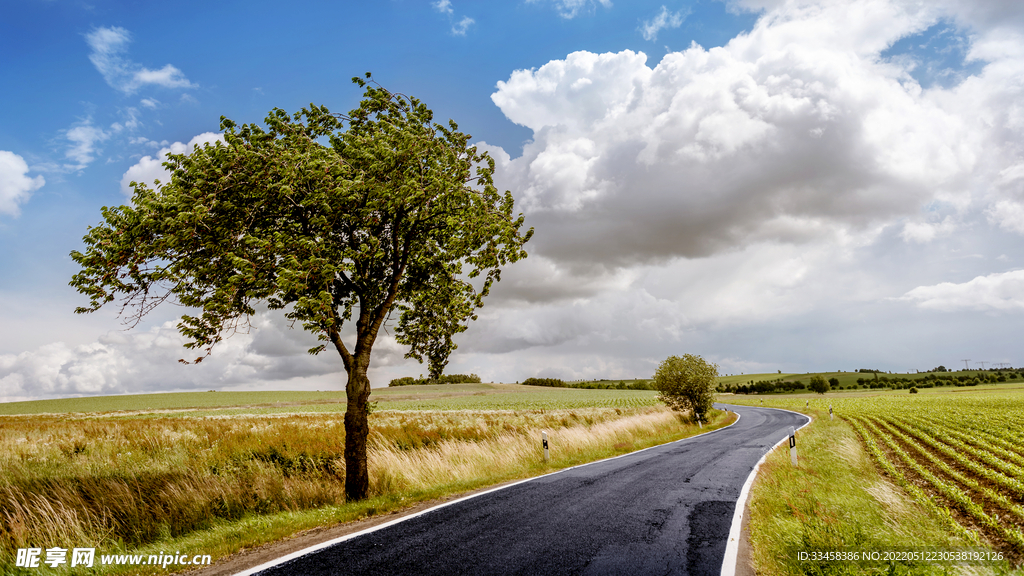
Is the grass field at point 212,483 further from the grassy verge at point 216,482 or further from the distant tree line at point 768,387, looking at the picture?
the distant tree line at point 768,387

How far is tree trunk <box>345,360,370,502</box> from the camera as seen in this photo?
10203mm

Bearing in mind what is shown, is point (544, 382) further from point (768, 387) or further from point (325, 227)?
point (325, 227)

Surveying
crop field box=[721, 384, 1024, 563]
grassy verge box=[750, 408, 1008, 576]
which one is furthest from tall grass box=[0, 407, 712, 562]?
crop field box=[721, 384, 1024, 563]

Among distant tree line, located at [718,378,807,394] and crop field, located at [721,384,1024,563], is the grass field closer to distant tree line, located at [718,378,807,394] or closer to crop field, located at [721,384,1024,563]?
crop field, located at [721,384,1024,563]

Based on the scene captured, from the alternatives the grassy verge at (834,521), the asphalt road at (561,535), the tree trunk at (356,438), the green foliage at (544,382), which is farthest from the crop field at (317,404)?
the green foliage at (544,382)

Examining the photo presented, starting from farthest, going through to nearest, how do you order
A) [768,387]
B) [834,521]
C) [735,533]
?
[768,387]
[834,521]
[735,533]

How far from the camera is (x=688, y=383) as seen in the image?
33812mm

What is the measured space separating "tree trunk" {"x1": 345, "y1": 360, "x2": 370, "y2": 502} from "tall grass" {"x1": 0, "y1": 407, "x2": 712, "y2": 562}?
410mm

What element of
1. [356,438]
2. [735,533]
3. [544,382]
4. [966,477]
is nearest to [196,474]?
[356,438]

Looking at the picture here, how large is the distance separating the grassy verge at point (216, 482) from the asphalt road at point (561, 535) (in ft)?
5.53

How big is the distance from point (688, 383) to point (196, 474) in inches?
1229

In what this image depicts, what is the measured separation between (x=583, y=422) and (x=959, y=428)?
2077 cm

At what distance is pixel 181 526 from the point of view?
27.4ft

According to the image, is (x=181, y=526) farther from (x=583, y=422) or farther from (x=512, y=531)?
(x=583, y=422)
